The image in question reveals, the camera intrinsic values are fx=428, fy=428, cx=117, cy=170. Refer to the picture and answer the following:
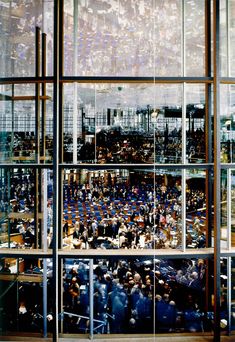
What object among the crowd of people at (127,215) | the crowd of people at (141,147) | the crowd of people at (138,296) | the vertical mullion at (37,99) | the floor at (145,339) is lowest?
the floor at (145,339)

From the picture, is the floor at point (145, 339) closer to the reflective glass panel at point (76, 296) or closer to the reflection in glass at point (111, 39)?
the reflective glass panel at point (76, 296)

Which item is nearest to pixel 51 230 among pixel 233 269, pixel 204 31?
pixel 233 269

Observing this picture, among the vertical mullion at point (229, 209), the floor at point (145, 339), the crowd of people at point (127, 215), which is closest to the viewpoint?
the floor at point (145, 339)

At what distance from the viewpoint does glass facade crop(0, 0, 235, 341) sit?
19.7 ft

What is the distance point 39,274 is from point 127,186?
1746 mm

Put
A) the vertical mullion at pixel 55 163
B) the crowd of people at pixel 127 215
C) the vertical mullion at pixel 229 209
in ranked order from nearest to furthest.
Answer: the vertical mullion at pixel 55 163
the vertical mullion at pixel 229 209
the crowd of people at pixel 127 215

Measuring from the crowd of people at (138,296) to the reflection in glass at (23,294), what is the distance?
0.34 meters

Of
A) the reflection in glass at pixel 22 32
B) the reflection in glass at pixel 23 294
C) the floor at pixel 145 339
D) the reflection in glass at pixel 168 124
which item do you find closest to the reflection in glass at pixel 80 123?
the reflection in glass at pixel 22 32

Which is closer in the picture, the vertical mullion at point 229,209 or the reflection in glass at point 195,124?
the vertical mullion at point 229,209

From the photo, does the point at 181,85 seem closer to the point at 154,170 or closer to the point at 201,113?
the point at 201,113

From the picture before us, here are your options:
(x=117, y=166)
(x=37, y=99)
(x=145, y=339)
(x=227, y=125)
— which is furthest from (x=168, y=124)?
(x=145, y=339)

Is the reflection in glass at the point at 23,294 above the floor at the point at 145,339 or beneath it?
above

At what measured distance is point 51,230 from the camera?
5969mm

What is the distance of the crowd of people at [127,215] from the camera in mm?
6109
